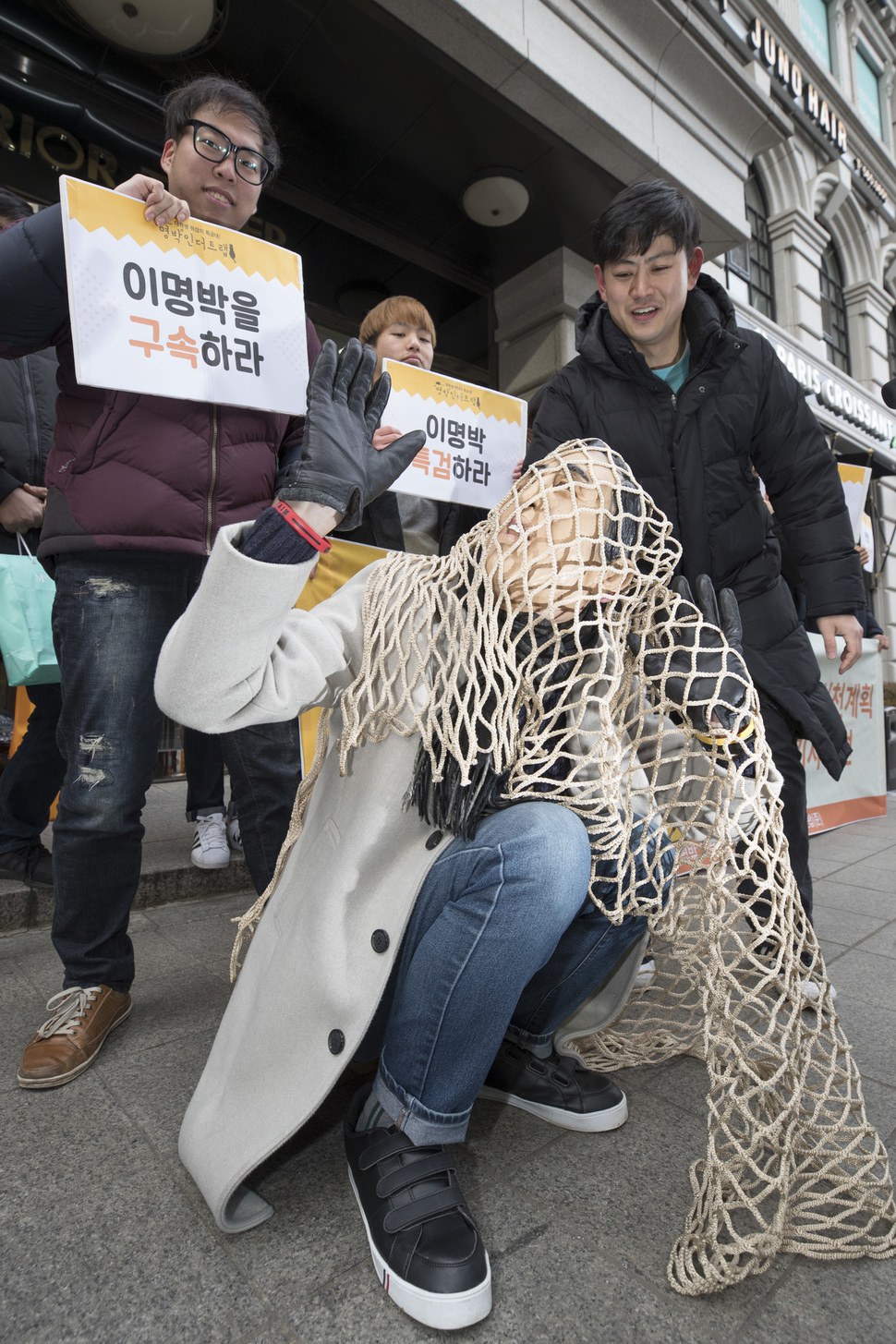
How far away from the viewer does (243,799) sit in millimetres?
1841

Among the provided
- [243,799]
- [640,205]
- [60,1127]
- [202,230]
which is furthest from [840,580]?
A: [60,1127]

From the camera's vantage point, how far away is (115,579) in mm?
1687

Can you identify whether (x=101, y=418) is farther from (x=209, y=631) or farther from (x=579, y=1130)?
(x=579, y=1130)

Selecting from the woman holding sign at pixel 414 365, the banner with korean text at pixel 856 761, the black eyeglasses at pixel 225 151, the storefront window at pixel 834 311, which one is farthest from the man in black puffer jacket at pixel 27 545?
the storefront window at pixel 834 311

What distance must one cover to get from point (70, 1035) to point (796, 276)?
12066 millimetres

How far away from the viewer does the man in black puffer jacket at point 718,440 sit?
200cm

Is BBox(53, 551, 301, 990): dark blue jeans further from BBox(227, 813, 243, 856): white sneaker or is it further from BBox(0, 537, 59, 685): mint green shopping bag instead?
BBox(227, 813, 243, 856): white sneaker

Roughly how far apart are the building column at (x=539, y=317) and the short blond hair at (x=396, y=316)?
281 centimetres

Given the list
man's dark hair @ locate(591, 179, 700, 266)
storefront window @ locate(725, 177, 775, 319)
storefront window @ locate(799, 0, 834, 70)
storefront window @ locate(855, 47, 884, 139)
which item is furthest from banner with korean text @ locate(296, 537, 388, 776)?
storefront window @ locate(855, 47, 884, 139)

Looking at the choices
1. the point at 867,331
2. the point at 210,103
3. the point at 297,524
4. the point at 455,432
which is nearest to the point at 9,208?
the point at 210,103

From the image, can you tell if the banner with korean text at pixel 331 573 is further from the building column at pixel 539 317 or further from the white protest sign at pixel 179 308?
the building column at pixel 539 317

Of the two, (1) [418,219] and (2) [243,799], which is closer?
(2) [243,799]

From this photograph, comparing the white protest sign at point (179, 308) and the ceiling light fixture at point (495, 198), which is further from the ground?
the ceiling light fixture at point (495, 198)

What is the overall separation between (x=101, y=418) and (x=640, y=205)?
1470 millimetres
